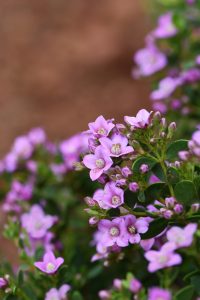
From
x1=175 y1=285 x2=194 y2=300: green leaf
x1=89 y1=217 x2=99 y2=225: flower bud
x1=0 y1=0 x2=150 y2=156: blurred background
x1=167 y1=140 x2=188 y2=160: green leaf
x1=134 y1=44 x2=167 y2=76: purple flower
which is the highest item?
x1=0 y1=0 x2=150 y2=156: blurred background

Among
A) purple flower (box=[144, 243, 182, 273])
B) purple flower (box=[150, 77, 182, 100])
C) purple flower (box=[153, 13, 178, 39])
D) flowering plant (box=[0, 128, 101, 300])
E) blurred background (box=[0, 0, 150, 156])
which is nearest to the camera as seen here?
purple flower (box=[144, 243, 182, 273])

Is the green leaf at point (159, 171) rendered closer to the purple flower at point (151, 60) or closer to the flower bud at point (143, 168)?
the flower bud at point (143, 168)

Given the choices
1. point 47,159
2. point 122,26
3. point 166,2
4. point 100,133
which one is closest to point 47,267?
point 100,133

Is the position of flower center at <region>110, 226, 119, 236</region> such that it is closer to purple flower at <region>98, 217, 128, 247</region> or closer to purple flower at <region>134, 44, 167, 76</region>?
purple flower at <region>98, 217, 128, 247</region>

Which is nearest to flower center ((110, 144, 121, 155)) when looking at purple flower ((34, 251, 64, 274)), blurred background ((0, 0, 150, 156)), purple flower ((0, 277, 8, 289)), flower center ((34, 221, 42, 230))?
purple flower ((34, 251, 64, 274))

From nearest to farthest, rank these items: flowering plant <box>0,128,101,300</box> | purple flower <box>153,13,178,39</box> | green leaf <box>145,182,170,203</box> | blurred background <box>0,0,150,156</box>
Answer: green leaf <box>145,182,170,203</box> → flowering plant <box>0,128,101,300</box> → purple flower <box>153,13,178,39</box> → blurred background <box>0,0,150,156</box>

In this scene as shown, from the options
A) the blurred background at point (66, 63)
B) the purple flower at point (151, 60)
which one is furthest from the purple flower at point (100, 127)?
the blurred background at point (66, 63)

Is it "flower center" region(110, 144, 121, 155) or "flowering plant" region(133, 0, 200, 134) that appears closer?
"flower center" region(110, 144, 121, 155)
